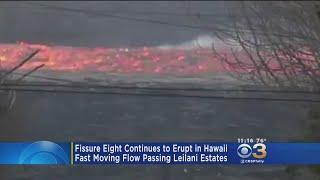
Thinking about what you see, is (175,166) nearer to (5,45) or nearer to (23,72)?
(23,72)

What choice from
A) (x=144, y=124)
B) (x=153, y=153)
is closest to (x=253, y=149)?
(x=153, y=153)

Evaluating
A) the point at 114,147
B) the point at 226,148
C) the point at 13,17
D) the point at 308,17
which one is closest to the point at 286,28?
the point at 308,17

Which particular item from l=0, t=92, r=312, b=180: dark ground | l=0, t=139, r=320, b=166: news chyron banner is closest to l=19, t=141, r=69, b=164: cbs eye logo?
l=0, t=139, r=320, b=166: news chyron banner

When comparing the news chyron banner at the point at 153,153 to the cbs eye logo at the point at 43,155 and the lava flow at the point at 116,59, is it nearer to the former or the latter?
the cbs eye logo at the point at 43,155

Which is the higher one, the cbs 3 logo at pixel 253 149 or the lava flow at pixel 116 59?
the lava flow at pixel 116 59

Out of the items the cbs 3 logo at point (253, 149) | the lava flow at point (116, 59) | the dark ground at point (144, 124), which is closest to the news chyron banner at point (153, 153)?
the cbs 3 logo at point (253, 149)

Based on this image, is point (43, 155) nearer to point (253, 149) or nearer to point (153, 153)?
point (153, 153)

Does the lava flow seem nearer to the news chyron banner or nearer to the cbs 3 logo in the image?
the news chyron banner
